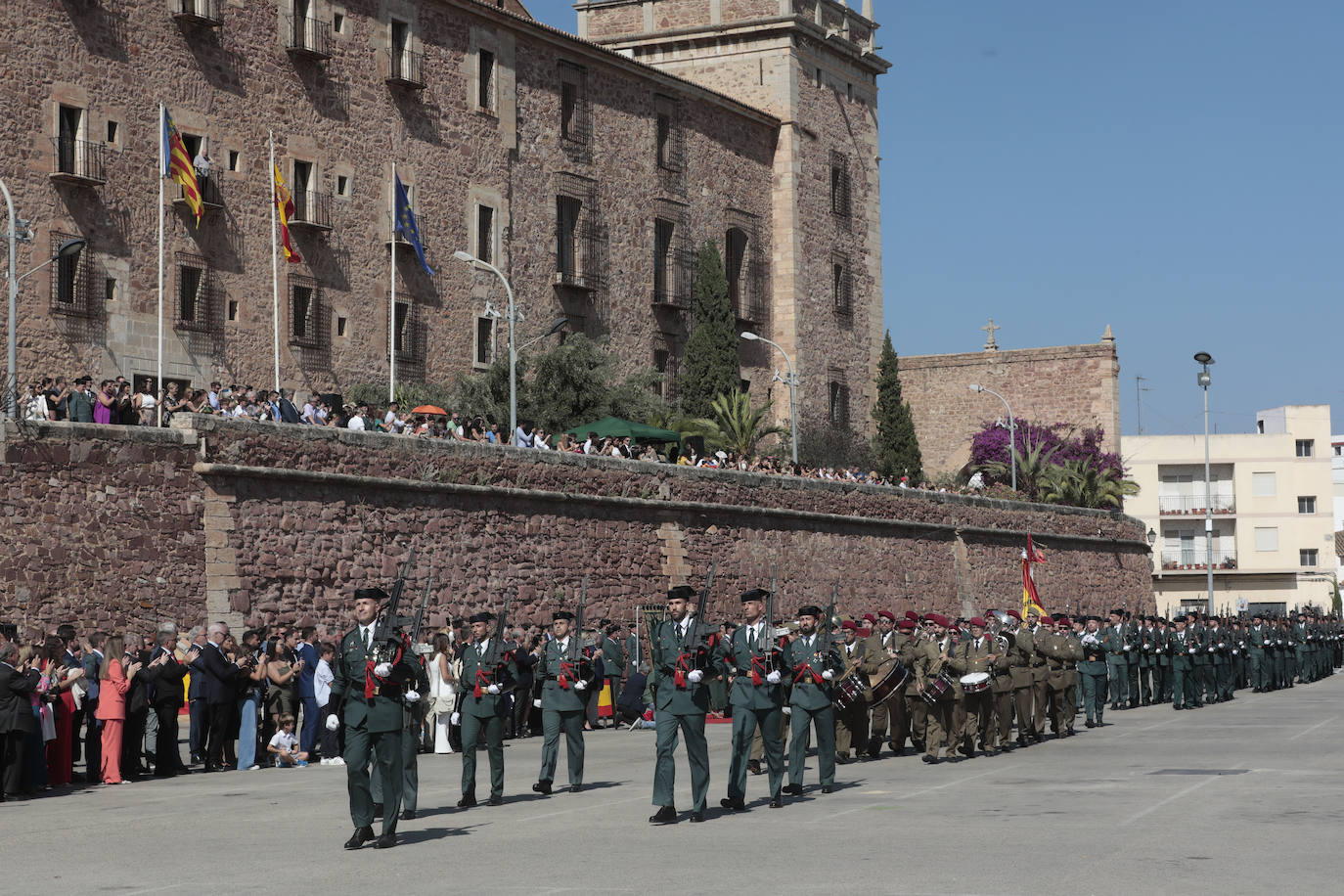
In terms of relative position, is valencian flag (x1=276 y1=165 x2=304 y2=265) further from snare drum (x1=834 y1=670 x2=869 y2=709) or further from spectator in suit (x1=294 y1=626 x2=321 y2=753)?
snare drum (x1=834 y1=670 x2=869 y2=709)

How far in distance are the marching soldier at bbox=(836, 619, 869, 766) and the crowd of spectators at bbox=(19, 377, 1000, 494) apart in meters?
10.6

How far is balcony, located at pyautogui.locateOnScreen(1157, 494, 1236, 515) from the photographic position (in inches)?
3310

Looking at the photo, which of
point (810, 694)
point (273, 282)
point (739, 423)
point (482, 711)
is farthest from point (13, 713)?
point (739, 423)

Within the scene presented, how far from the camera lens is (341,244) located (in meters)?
39.0

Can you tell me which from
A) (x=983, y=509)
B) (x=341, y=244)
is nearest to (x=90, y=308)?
(x=341, y=244)

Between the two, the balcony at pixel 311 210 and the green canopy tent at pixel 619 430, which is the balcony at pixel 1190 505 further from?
the balcony at pixel 311 210

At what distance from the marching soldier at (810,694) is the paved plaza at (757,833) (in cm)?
36

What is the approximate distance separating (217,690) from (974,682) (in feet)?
26.6

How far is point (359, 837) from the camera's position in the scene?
12898 millimetres

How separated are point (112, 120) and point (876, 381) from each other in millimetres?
30797

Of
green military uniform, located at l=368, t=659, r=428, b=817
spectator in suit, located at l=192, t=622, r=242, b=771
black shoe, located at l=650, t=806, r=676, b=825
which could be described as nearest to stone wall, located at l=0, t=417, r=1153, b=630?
spectator in suit, located at l=192, t=622, r=242, b=771

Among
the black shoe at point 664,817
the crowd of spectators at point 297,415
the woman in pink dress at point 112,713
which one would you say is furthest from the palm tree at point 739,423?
the black shoe at point 664,817

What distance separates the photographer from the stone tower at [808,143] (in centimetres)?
5525

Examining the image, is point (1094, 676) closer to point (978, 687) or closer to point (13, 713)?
point (978, 687)
